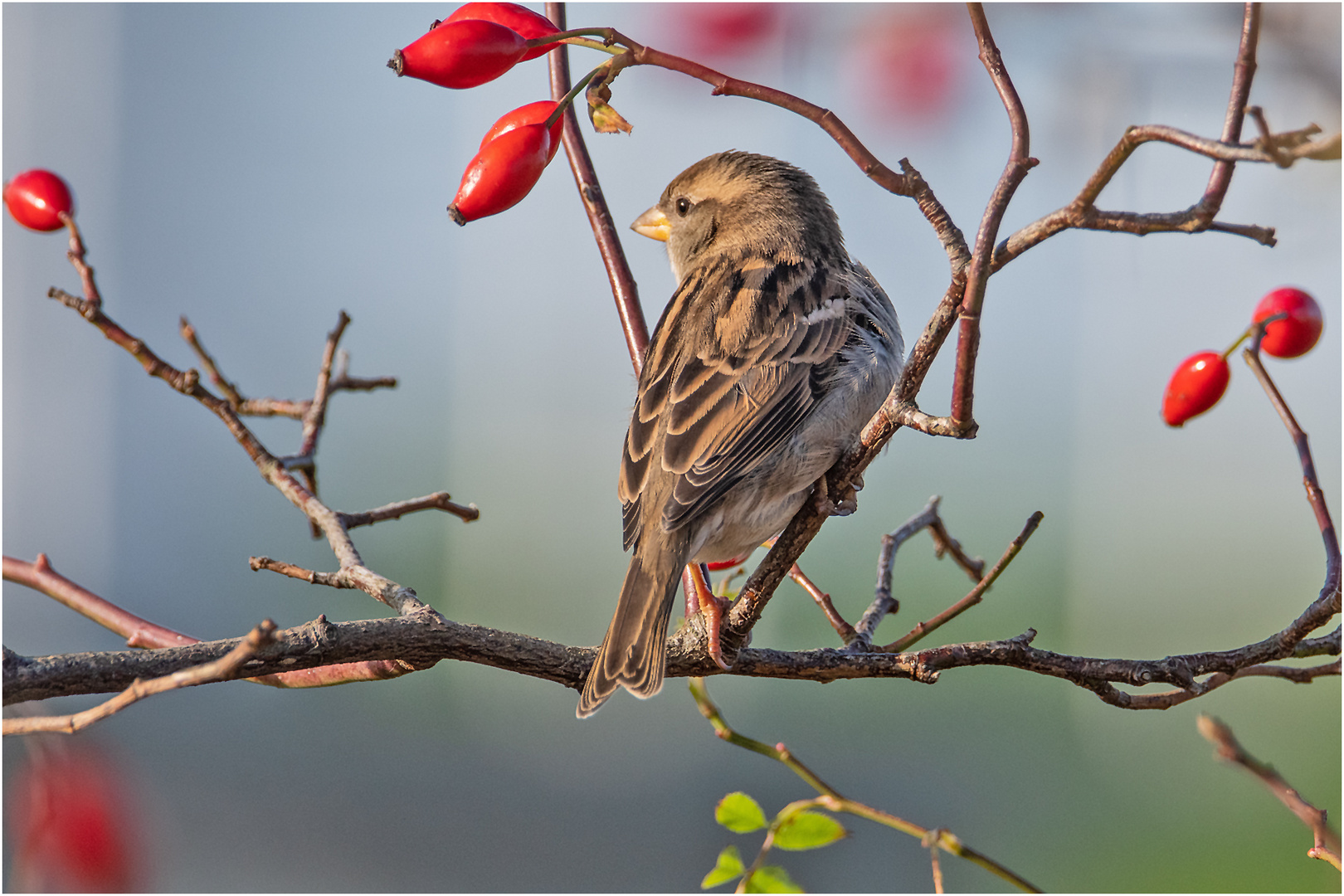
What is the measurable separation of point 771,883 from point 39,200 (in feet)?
5.54

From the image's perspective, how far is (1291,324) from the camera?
4.87 ft

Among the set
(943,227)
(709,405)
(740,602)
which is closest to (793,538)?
(740,602)

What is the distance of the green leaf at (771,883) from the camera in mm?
1485

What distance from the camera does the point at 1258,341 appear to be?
4.58 ft

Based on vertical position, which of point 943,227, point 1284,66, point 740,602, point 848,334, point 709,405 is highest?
point 848,334

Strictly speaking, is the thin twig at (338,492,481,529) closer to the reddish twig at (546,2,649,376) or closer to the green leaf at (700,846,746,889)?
the reddish twig at (546,2,649,376)

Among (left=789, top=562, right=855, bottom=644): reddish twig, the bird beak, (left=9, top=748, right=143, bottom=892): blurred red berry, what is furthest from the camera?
the bird beak

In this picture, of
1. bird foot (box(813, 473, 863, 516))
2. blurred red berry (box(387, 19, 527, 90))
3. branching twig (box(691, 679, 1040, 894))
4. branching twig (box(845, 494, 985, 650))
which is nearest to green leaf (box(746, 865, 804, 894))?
branching twig (box(691, 679, 1040, 894))

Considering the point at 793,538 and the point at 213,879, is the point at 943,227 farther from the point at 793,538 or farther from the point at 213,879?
the point at 213,879

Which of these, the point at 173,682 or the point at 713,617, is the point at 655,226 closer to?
the point at 713,617

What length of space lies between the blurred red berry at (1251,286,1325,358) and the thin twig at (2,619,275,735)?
136 cm

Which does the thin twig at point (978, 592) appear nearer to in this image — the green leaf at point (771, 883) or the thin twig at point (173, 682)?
the green leaf at point (771, 883)

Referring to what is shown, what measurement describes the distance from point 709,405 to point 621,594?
0.42m

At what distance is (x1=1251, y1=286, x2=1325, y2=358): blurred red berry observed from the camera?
1.49m
